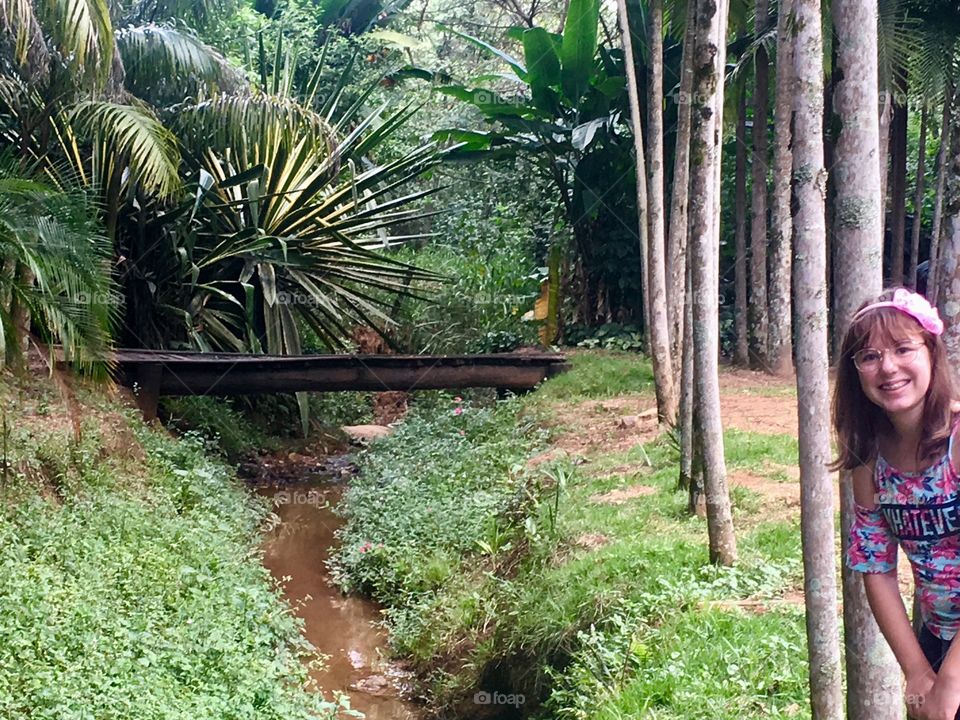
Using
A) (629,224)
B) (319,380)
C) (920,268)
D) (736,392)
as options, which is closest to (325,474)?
(319,380)

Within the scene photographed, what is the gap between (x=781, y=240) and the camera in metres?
12.0

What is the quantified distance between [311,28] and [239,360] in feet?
39.8

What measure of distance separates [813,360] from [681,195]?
5.49 metres

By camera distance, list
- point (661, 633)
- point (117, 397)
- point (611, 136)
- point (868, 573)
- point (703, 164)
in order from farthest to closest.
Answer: point (611, 136)
point (117, 397)
point (703, 164)
point (661, 633)
point (868, 573)

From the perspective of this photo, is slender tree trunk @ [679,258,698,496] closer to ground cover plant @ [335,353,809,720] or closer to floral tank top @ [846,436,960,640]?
ground cover plant @ [335,353,809,720]

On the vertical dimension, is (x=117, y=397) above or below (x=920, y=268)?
below

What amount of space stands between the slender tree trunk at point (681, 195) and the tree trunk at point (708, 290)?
1515 millimetres

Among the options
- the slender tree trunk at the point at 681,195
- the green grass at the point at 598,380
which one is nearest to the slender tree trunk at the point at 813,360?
the slender tree trunk at the point at 681,195

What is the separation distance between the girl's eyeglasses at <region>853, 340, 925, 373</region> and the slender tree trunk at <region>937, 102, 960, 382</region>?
525 mm

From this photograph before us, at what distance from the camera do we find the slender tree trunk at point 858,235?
110 inches

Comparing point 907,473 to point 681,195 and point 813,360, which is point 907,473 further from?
point 681,195

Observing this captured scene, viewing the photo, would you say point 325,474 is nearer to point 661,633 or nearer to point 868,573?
point 661,633

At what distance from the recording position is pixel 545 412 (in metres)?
10.9

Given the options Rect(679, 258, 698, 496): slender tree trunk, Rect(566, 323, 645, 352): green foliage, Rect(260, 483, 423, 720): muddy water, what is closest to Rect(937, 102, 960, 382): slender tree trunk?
Rect(679, 258, 698, 496): slender tree trunk
